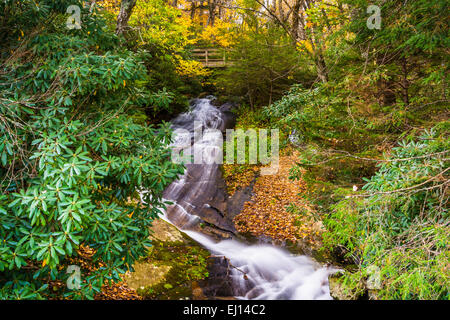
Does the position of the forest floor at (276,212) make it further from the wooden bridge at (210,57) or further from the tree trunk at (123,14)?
the wooden bridge at (210,57)

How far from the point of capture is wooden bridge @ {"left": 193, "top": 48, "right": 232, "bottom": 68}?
1577 centimetres

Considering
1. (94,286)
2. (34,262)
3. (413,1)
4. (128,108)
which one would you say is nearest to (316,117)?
(413,1)

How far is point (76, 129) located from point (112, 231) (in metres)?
1.17

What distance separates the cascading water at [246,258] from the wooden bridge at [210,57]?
7.33 metres

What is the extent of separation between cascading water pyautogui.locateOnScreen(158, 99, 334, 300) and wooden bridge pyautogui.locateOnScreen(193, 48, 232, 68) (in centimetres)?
733

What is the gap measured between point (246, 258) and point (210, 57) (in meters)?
13.1

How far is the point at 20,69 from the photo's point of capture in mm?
3250

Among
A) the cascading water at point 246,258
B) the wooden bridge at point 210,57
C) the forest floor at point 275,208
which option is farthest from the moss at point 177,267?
the wooden bridge at point 210,57

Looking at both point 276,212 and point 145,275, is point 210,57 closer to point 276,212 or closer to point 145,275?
point 276,212

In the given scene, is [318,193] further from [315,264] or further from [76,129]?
[76,129]

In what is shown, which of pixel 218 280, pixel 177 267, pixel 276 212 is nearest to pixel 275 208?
pixel 276 212

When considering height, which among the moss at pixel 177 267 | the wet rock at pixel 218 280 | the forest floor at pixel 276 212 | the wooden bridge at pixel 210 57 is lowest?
the wet rock at pixel 218 280

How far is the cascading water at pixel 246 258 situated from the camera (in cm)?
606

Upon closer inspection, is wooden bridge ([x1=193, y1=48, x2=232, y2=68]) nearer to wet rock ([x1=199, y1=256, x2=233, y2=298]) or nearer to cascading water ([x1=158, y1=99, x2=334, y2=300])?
cascading water ([x1=158, y1=99, x2=334, y2=300])
